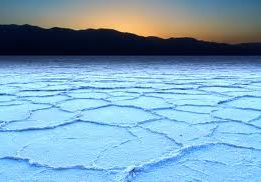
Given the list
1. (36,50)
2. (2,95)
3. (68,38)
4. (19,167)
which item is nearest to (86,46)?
(68,38)

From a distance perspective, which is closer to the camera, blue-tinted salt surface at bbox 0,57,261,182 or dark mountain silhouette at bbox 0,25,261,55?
blue-tinted salt surface at bbox 0,57,261,182

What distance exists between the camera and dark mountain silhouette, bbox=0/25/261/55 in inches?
1079

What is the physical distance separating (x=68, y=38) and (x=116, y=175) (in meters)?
30.0

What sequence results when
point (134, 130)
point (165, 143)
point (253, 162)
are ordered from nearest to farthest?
point (253, 162)
point (165, 143)
point (134, 130)

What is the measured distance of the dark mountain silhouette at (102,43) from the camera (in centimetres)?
2741

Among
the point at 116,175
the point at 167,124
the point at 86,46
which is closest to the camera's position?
the point at 116,175

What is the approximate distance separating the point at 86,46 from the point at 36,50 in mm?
4659

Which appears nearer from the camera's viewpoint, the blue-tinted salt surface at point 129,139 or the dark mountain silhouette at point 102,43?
the blue-tinted salt surface at point 129,139

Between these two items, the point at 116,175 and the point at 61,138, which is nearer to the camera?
the point at 116,175

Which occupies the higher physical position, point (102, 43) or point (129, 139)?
point (102, 43)

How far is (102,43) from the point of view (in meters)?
30.6

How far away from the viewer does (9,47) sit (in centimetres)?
2533

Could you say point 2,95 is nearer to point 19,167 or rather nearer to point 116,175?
point 19,167

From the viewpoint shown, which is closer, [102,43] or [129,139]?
[129,139]
